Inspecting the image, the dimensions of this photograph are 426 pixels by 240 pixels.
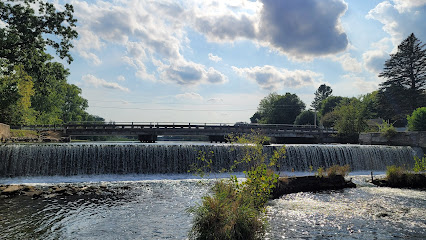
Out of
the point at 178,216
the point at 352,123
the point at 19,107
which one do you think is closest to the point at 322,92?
the point at 352,123

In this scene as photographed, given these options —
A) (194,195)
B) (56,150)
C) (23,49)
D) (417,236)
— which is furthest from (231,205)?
(23,49)

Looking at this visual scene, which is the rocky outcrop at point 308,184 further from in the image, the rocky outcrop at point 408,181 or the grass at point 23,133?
the grass at point 23,133

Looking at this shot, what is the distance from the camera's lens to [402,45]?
6188cm

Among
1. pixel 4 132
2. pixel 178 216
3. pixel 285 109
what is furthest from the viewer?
pixel 285 109

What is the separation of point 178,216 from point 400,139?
33.3m

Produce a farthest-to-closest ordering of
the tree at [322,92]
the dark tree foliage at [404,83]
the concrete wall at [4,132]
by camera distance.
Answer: the tree at [322,92] → the dark tree foliage at [404,83] → the concrete wall at [4,132]

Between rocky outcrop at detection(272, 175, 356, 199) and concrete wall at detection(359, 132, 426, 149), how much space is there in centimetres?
2025

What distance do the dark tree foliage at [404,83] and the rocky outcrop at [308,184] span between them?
51.2 metres

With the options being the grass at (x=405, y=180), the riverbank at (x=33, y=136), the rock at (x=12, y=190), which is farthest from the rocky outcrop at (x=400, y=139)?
the riverbank at (x=33, y=136)

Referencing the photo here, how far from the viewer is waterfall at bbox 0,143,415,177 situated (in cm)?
2264

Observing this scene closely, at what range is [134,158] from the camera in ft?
81.0

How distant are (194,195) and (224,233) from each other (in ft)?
26.5

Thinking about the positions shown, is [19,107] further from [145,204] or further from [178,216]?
[178,216]

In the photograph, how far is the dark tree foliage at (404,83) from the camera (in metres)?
59.3
